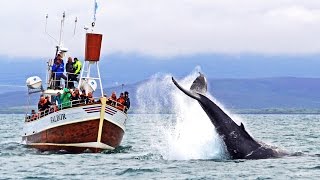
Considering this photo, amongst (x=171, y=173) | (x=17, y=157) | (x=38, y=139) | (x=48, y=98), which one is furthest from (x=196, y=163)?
(x=48, y=98)

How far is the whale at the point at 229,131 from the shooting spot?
1895 cm

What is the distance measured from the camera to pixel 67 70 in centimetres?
3328

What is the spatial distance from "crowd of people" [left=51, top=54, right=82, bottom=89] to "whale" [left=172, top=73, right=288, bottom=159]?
14.5m

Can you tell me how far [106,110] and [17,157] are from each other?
400 cm

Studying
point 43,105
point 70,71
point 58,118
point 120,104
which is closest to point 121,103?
point 120,104

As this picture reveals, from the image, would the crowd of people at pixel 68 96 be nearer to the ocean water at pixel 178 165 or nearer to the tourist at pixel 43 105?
the tourist at pixel 43 105

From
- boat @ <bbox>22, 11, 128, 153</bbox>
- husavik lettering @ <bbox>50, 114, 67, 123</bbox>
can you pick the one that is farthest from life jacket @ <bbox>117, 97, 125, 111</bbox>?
husavik lettering @ <bbox>50, 114, 67, 123</bbox>

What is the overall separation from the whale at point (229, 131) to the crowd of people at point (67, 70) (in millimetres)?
14466

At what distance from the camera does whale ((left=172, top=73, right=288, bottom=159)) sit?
19.0 m

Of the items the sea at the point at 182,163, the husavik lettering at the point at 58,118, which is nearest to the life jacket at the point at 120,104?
the husavik lettering at the point at 58,118

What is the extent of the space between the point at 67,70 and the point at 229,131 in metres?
15.4

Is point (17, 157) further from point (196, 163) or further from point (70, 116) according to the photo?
point (196, 163)

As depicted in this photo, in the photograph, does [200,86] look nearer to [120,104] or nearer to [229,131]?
[229,131]

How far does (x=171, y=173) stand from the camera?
734 inches
